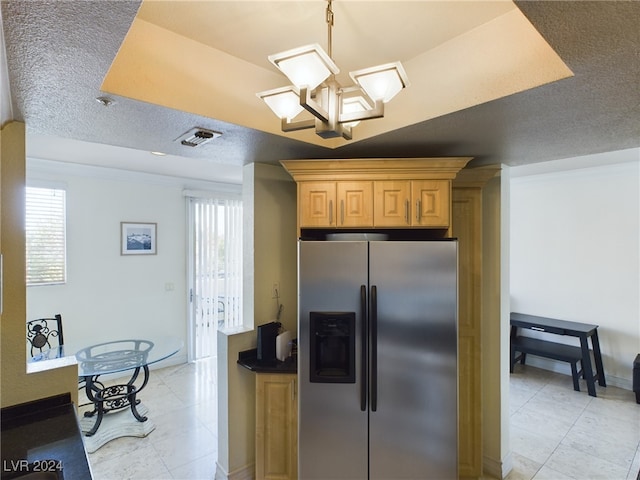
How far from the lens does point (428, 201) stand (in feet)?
6.82

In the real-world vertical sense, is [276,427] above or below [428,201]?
below

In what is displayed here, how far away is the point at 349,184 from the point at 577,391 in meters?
4.01

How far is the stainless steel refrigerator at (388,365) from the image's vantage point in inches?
77.6

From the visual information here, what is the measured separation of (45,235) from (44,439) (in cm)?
314

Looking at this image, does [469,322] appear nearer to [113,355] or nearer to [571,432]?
[571,432]

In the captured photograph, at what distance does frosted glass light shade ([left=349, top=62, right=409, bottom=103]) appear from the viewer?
109 cm

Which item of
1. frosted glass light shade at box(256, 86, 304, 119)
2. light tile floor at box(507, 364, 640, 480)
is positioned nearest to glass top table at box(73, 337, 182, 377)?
frosted glass light shade at box(256, 86, 304, 119)

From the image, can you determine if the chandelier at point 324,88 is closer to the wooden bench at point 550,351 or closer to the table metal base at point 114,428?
the table metal base at point 114,428

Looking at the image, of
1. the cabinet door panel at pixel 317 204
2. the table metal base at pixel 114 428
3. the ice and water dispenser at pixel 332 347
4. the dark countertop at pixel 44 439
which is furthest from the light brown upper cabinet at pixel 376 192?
the table metal base at pixel 114 428

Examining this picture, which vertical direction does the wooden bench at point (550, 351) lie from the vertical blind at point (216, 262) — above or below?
below

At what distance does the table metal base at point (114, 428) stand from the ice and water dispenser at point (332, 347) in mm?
2143

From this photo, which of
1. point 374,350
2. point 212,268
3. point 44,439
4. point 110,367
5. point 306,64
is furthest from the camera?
point 212,268

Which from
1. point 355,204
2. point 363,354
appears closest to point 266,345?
Result: point 363,354


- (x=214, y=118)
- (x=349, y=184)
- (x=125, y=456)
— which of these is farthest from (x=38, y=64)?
(x=125, y=456)
